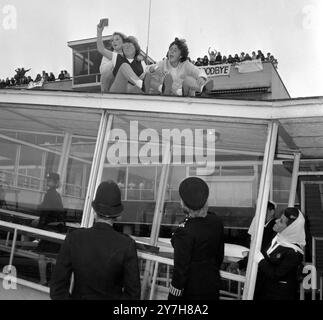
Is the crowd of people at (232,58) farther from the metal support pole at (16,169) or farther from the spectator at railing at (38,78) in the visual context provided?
the metal support pole at (16,169)

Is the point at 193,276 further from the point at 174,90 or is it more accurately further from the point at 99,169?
the point at 174,90

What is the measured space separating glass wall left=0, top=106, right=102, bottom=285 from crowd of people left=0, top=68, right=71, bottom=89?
2288 centimetres

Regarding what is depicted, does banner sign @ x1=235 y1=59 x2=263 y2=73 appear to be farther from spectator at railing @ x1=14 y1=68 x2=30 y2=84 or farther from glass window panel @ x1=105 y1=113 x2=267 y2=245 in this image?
glass window panel @ x1=105 y1=113 x2=267 y2=245

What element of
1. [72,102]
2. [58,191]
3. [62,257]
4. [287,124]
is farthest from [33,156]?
[287,124]

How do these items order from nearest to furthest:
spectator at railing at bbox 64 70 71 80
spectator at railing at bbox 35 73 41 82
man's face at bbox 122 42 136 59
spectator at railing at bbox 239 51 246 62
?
man's face at bbox 122 42 136 59, spectator at railing at bbox 239 51 246 62, spectator at railing at bbox 35 73 41 82, spectator at railing at bbox 64 70 71 80

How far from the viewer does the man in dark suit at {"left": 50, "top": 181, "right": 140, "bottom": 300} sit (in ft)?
Result: 8.29

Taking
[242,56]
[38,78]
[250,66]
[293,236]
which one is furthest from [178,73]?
[38,78]

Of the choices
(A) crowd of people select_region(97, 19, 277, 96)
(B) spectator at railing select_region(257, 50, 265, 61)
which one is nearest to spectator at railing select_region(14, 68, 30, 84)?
(B) spectator at railing select_region(257, 50, 265, 61)

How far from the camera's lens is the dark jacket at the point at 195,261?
281 cm

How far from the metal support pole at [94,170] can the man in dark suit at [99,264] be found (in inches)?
58.4

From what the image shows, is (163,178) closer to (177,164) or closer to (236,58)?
(177,164)

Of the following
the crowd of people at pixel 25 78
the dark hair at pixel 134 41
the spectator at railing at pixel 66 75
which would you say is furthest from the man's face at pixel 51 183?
the spectator at railing at pixel 66 75

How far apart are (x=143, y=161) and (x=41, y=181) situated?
3.80ft

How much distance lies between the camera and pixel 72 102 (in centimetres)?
425
